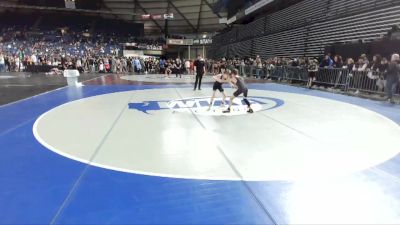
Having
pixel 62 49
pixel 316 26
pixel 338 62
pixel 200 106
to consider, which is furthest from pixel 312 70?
pixel 62 49

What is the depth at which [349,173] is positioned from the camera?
3.86 m

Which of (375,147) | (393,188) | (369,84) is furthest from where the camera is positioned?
(369,84)

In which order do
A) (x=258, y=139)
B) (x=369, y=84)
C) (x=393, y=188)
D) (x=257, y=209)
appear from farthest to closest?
(x=369, y=84), (x=258, y=139), (x=393, y=188), (x=257, y=209)

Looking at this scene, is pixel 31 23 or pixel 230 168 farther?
pixel 31 23

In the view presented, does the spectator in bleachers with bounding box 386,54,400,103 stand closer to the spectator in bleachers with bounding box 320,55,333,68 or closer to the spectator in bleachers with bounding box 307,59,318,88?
the spectator in bleachers with bounding box 320,55,333,68

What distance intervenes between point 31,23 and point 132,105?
45.9 metres

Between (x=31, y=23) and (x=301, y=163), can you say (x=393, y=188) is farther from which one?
(x=31, y=23)

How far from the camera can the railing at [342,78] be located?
36.7 feet

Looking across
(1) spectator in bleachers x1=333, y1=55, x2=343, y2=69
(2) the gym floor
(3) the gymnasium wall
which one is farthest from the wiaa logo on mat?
(3) the gymnasium wall

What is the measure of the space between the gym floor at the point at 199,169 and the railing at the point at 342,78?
4.23 meters

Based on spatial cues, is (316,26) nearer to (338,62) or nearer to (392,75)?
(338,62)

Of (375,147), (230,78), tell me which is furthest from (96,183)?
(230,78)

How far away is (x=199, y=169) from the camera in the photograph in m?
3.96

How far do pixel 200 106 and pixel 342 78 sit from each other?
766 centimetres
